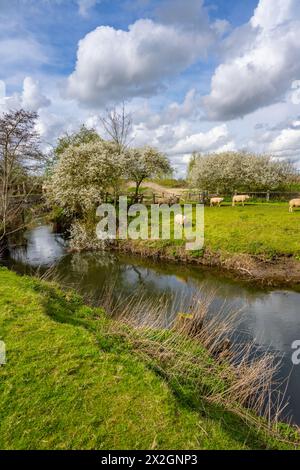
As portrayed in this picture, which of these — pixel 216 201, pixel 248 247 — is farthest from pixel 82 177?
pixel 248 247

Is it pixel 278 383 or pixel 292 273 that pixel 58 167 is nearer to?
pixel 292 273

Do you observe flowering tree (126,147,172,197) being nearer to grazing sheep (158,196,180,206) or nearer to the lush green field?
grazing sheep (158,196,180,206)

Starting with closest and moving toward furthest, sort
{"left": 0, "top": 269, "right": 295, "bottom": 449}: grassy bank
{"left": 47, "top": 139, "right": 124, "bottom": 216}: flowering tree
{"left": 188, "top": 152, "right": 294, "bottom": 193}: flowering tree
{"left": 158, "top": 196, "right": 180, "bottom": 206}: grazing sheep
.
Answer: {"left": 0, "top": 269, "right": 295, "bottom": 449}: grassy bank, {"left": 47, "top": 139, "right": 124, "bottom": 216}: flowering tree, {"left": 158, "top": 196, "right": 180, "bottom": 206}: grazing sheep, {"left": 188, "top": 152, "right": 294, "bottom": 193}: flowering tree

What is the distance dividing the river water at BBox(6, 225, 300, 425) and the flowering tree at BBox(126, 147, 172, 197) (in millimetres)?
11309

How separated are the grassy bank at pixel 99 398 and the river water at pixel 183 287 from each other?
91.5 inches

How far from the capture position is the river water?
834 cm

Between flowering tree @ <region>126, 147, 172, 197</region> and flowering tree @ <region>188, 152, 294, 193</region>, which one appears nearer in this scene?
flowering tree @ <region>126, 147, 172, 197</region>

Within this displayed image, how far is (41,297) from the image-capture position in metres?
8.08

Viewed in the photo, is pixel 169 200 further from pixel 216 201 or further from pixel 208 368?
pixel 208 368

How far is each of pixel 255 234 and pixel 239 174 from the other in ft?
59.9
